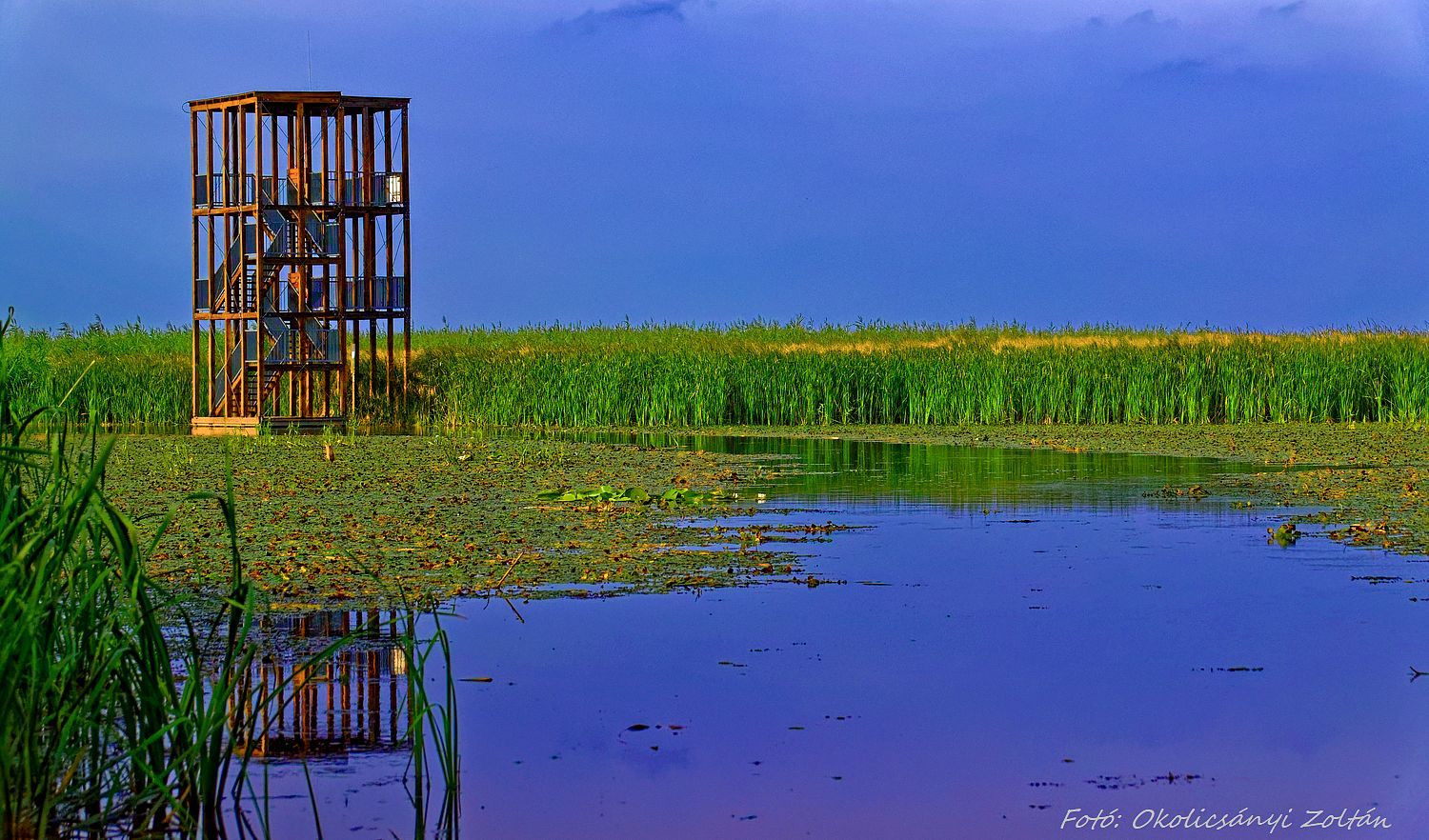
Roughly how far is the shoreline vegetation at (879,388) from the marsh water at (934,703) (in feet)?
57.6

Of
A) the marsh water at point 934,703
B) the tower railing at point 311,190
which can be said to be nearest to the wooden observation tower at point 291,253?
the tower railing at point 311,190

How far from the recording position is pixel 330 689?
6.64 metres

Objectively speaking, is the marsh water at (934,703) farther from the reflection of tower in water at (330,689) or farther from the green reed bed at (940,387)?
the green reed bed at (940,387)

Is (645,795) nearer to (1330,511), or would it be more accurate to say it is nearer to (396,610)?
(396,610)

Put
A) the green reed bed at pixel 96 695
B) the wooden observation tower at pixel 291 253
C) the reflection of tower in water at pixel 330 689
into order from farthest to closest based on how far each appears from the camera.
Answer: 1. the wooden observation tower at pixel 291 253
2. the reflection of tower in water at pixel 330 689
3. the green reed bed at pixel 96 695

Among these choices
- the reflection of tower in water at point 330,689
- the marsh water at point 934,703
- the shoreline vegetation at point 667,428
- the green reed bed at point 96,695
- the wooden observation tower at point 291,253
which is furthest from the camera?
the wooden observation tower at point 291,253

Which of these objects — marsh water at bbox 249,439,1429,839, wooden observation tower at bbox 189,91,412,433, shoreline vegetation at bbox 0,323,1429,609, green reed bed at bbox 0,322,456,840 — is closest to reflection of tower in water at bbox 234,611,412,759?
marsh water at bbox 249,439,1429,839

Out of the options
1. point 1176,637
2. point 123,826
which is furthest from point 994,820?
point 1176,637

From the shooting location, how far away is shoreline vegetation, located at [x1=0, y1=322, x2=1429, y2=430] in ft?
93.6

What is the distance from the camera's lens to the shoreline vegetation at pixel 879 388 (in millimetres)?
28516

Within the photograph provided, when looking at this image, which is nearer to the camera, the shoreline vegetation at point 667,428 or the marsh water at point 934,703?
the marsh water at point 934,703

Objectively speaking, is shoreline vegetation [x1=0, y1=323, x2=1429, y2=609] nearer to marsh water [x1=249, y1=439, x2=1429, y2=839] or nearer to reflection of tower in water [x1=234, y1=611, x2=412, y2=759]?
reflection of tower in water [x1=234, y1=611, x2=412, y2=759]

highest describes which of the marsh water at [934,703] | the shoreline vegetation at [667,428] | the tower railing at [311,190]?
the tower railing at [311,190]

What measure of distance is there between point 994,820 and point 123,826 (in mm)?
2624
